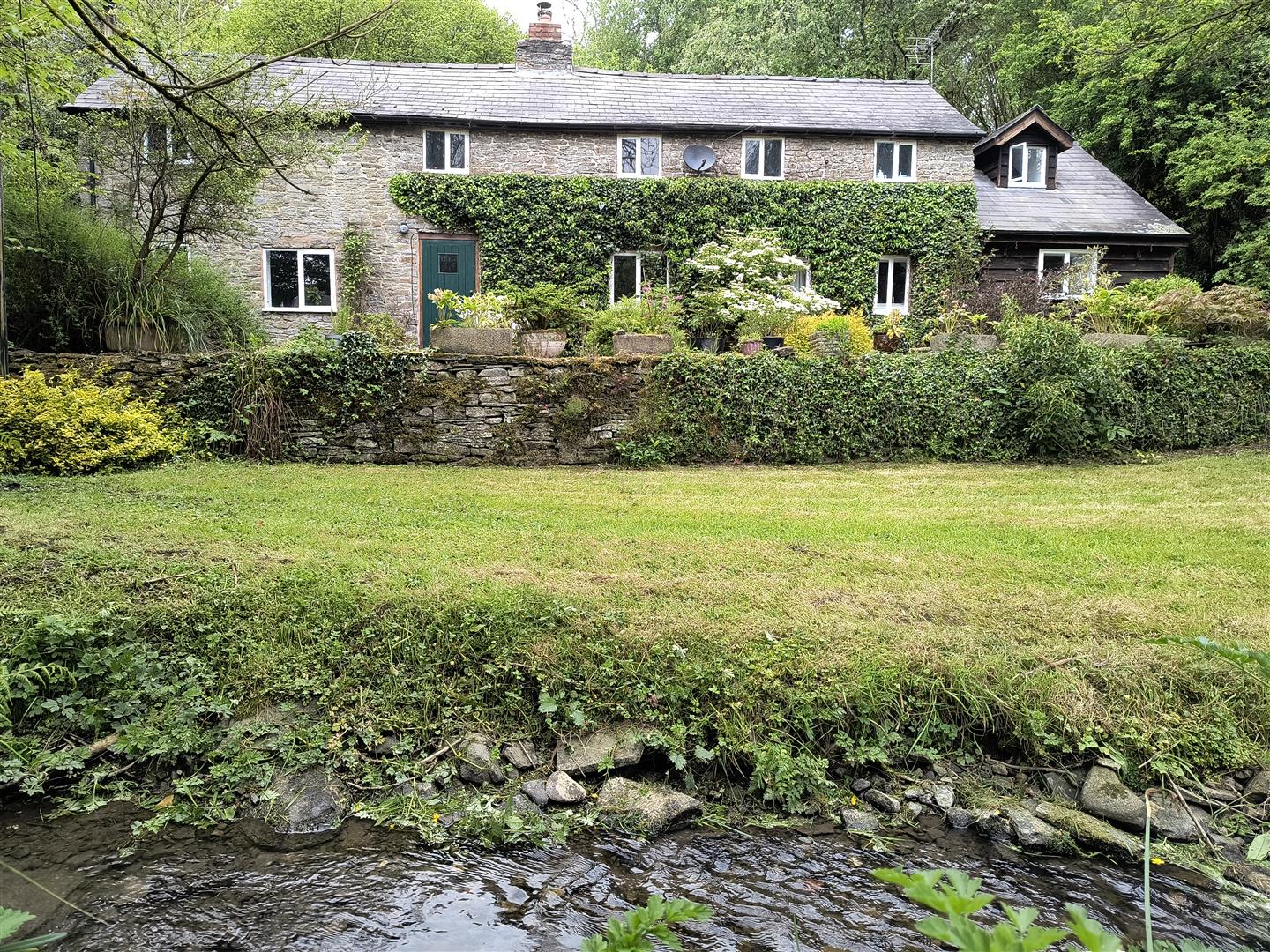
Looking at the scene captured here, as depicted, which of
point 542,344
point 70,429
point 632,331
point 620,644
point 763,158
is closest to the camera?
point 620,644

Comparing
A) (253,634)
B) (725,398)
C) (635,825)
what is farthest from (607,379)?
(635,825)

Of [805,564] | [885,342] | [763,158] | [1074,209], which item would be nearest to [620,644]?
[805,564]

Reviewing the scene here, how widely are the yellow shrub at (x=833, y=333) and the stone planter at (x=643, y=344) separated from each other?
2.02 metres

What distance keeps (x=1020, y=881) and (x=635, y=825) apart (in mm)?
1787

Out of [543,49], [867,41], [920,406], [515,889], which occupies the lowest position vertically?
[515,889]

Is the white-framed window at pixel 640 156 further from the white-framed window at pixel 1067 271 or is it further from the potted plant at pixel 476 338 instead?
the white-framed window at pixel 1067 271

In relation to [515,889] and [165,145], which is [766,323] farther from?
[515,889]

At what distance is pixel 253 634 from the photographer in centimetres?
496

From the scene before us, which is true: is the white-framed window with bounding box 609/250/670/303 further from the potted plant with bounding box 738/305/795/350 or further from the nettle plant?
the potted plant with bounding box 738/305/795/350

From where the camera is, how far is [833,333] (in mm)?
12719

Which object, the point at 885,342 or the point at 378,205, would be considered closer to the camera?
the point at 885,342

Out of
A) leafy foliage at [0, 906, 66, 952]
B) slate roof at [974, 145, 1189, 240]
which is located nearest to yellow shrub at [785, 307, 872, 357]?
slate roof at [974, 145, 1189, 240]

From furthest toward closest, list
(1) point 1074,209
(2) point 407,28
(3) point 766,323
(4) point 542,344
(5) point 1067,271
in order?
(2) point 407,28, (1) point 1074,209, (5) point 1067,271, (3) point 766,323, (4) point 542,344

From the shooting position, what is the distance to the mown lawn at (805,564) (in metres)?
4.57
